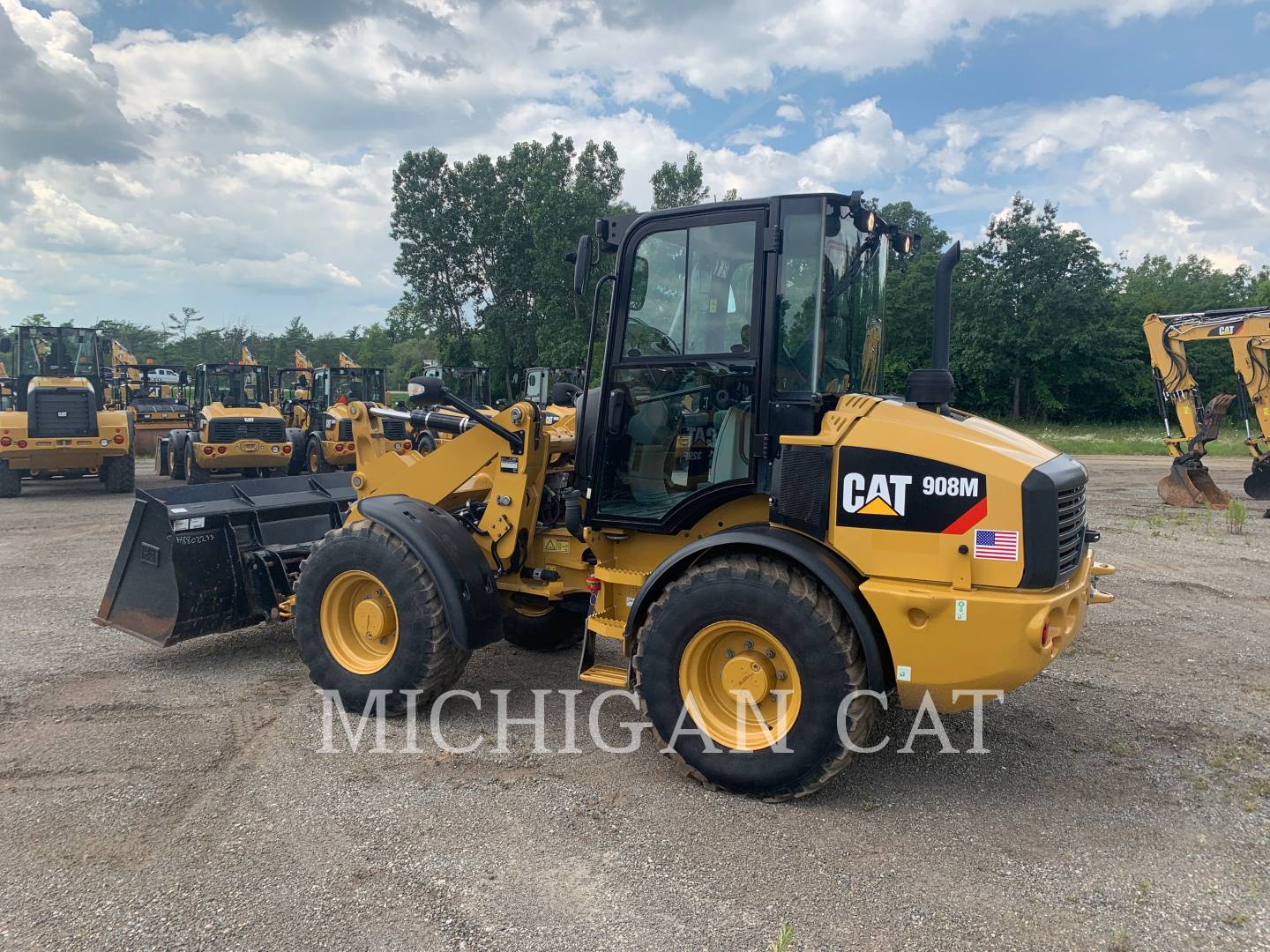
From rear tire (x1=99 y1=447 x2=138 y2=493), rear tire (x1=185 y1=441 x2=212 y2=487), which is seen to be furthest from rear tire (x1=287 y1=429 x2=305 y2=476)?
rear tire (x1=99 y1=447 x2=138 y2=493)

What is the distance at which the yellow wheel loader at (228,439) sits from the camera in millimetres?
15320

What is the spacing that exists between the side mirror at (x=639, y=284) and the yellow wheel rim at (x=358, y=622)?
203 centimetres

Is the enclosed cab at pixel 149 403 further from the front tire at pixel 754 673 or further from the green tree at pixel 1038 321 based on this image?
the green tree at pixel 1038 321

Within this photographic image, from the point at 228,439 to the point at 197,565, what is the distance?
1110 centimetres

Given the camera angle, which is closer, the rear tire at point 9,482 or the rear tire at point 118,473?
the rear tire at point 9,482

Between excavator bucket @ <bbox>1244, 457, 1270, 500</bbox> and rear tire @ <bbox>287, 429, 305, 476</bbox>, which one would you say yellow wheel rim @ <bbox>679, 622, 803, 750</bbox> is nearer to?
excavator bucket @ <bbox>1244, 457, 1270, 500</bbox>

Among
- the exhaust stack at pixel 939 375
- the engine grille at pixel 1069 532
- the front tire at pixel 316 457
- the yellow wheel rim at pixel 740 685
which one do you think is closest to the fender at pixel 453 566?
the yellow wheel rim at pixel 740 685

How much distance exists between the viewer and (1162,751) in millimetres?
4301

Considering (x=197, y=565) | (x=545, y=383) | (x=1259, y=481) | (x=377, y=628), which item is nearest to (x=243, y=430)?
(x=197, y=565)

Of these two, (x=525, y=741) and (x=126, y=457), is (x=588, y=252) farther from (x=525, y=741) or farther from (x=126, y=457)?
(x=126, y=457)

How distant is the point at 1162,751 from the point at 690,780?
2411mm

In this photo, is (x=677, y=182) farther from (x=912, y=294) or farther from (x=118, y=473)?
(x=118, y=473)

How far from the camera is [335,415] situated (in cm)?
1709

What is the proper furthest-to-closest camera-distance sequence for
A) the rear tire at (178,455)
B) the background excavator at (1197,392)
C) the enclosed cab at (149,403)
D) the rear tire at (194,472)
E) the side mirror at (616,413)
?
the enclosed cab at (149,403), the rear tire at (178,455), the rear tire at (194,472), the background excavator at (1197,392), the side mirror at (616,413)
